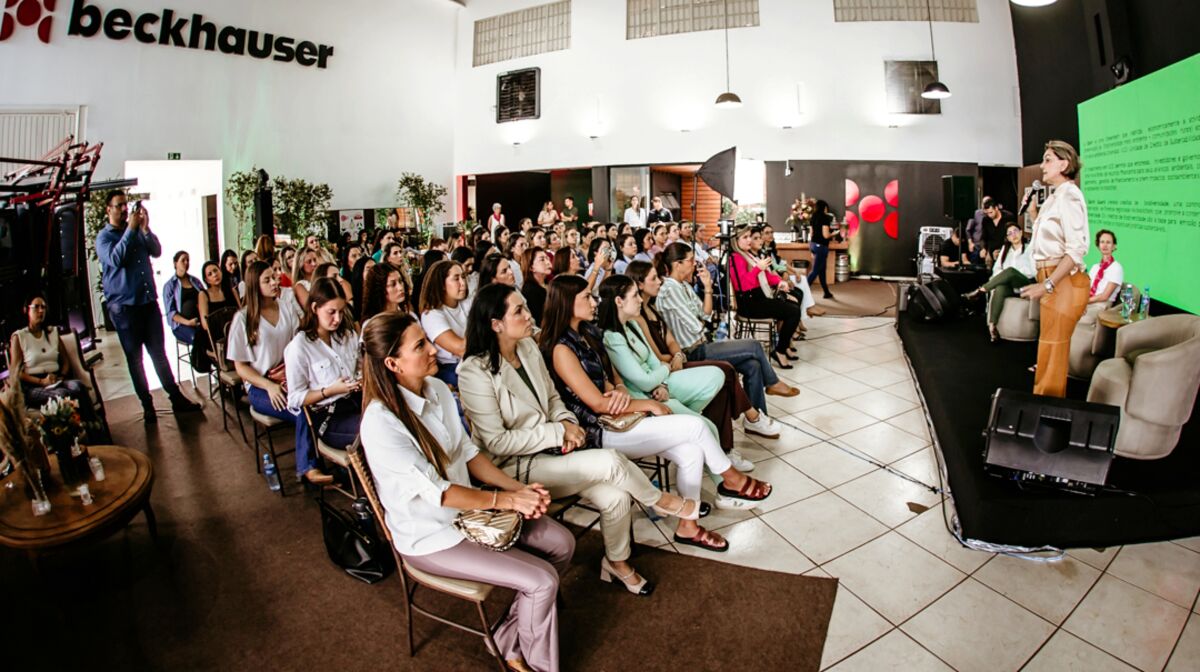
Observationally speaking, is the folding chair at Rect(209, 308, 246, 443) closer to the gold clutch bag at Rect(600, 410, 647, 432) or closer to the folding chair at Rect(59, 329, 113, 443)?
the folding chair at Rect(59, 329, 113, 443)

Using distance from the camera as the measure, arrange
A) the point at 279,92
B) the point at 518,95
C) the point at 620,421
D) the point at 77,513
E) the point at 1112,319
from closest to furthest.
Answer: the point at 77,513, the point at 620,421, the point at 1112,319, the point at 279,92, the point at 518,95

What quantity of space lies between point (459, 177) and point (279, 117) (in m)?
3.97

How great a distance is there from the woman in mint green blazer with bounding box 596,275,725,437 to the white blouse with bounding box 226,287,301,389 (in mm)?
1823

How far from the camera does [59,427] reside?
242 centimetres

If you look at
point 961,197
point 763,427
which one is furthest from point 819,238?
point 763,427

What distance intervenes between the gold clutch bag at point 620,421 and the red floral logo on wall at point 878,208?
9903 mm

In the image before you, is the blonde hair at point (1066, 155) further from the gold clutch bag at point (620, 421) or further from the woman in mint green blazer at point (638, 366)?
the gold clutch bag at point (620, 421)

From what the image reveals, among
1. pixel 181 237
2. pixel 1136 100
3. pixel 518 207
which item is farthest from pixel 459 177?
pixel 1136 100

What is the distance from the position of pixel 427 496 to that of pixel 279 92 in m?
10.8

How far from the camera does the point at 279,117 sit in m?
10.2

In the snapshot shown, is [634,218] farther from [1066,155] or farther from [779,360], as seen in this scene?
[1066,155]

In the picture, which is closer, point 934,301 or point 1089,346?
point 1089,346


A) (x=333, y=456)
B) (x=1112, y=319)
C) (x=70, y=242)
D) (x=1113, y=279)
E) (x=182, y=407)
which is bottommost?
(x=182, y=407)

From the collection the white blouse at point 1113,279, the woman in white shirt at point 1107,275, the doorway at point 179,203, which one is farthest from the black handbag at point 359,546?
the doorway at point 179,203
